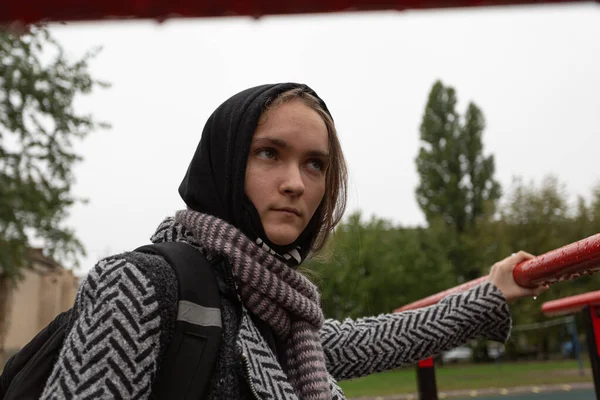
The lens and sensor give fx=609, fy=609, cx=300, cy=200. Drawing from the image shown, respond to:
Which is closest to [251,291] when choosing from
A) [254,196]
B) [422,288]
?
[254,196]

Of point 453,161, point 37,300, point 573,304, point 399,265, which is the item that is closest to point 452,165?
point 453,161

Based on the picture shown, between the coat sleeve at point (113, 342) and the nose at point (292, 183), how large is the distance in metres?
0.35

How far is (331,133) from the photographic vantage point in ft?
4.56

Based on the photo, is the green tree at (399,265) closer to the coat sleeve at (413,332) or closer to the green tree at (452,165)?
the green tree at (452,165)

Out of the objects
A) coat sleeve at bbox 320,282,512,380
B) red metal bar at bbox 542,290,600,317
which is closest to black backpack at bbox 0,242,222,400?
coat sleeve at bbox 320,282,512,380

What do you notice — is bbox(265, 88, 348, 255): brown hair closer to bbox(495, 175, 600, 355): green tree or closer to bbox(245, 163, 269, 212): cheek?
bbox(245, 163, 269, 212): cheek

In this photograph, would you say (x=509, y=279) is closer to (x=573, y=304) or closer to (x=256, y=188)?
(x=573, y=304)

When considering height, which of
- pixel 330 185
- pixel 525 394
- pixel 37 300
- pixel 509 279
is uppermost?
pixel 330 185

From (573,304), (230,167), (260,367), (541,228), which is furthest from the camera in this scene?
(541,228)

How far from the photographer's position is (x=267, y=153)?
1.18 metres

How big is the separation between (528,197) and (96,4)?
22.3 m

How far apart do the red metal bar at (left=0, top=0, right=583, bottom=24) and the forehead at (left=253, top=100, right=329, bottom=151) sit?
90 centimetres

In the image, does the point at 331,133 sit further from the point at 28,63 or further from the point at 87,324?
the point at 28,63

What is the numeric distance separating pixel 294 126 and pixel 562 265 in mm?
644
